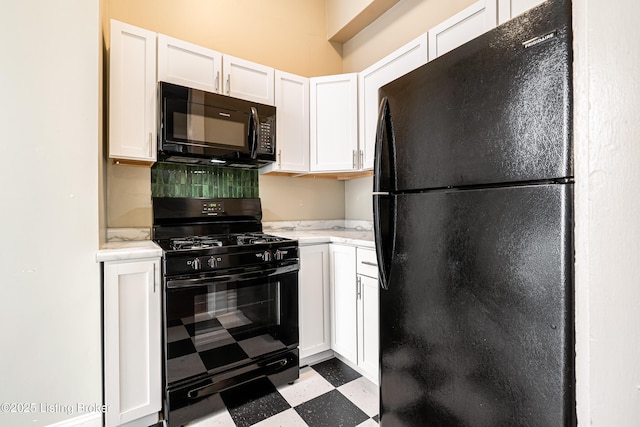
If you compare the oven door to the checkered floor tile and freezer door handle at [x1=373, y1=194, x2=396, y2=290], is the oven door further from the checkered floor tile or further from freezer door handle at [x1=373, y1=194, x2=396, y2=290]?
freezer door handle at [x1=373, y1=194, x2=396, y2=290]

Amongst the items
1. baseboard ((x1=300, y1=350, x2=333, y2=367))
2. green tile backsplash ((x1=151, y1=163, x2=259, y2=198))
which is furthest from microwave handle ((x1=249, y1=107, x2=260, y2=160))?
baseboard ((x1=300, y1=350, x2=333, y2=367))

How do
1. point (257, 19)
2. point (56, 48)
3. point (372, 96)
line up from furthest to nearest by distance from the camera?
point (257, 19), point (372, 96), point (56, 48)

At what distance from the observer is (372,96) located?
2.22 metres

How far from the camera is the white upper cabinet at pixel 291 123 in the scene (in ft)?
7.49

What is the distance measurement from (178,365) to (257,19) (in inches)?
106

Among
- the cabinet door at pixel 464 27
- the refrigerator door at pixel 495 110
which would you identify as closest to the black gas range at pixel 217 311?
the refrigerator door at pixel 495 110

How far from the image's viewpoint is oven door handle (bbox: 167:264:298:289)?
1516 millimetres

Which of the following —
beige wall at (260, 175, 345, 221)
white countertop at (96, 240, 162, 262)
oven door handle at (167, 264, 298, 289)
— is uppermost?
beige wall at (260, 175, 345, 221)

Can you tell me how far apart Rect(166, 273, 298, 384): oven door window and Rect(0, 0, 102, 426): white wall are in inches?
15.1

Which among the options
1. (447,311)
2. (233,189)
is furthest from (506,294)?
(233,189)

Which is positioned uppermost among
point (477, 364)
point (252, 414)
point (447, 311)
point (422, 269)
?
point (422, 269)

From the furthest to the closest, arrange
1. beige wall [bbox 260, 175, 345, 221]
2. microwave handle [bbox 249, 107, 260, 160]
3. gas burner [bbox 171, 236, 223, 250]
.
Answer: beige wall [bbox 260, 175, 345, 221], microwave handle [bbox 249, 107, 260, 160], gas burner [bbox 171, 236, 223, 250]

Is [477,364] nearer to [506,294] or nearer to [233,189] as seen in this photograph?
[506,294]

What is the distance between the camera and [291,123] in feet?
7.68
